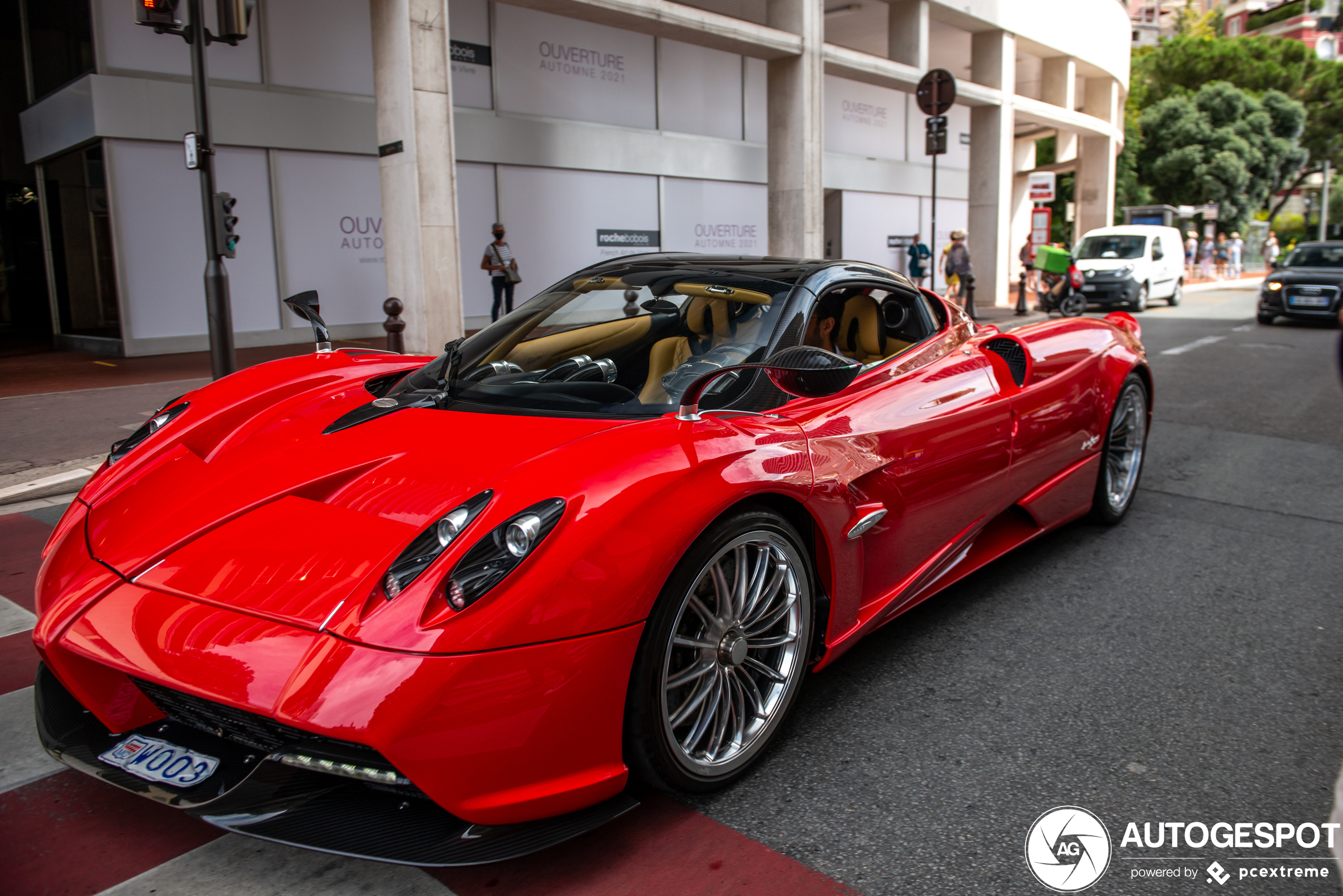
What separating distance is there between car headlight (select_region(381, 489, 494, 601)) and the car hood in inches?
1.4

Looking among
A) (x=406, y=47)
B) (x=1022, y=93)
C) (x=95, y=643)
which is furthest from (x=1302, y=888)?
(x=1022, y=93)

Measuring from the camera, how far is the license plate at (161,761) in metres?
1.79

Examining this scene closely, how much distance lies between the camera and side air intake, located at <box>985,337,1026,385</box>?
3.51 meters

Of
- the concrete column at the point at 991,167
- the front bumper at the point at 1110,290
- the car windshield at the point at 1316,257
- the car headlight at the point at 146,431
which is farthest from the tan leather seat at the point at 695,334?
the concrete column at the point at 991,167

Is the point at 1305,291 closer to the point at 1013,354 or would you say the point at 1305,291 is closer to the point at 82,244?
the point at 1013,354

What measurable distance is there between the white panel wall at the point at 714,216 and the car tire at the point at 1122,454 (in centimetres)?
1362

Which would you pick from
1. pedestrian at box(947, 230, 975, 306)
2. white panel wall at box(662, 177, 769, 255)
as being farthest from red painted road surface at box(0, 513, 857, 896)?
pedestrian at box(947, 230, 975, 306)

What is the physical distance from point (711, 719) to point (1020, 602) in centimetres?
181

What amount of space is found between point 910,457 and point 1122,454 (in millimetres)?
2335

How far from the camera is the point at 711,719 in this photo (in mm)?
2197

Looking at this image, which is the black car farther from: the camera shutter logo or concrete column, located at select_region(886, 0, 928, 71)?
the camera shutter logo

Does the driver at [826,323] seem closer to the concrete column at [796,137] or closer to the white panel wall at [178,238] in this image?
the white panel wall at [178,238]

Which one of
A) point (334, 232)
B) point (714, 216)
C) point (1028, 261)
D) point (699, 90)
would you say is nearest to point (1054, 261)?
point (1028, 261)

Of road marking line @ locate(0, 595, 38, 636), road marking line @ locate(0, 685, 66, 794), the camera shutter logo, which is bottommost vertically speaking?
the camera shutter logo
